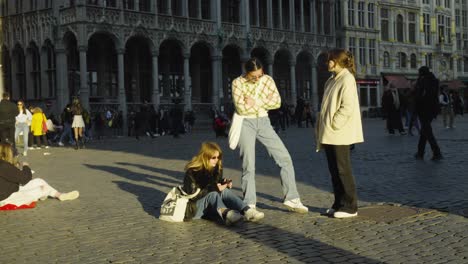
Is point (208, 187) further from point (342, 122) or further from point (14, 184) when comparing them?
point (14, 184)

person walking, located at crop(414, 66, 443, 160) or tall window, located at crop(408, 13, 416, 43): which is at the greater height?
tall window, located at crop(408, 13, 416, 43)

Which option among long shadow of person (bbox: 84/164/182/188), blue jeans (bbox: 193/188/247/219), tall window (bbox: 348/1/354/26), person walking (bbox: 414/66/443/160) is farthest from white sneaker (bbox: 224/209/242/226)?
tall window (bbox: 348/1/354/26)

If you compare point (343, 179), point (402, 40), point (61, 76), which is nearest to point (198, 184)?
point (343, 179)

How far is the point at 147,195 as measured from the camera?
378 inches

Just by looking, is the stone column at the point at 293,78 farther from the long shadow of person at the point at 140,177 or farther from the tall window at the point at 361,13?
the long shadow of person at the point at 140,177

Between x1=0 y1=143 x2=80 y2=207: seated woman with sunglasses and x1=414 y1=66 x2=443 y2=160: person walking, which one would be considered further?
x1=414 y1=66 x2=443 y2=160: person walking

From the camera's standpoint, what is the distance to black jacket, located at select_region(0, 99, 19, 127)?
17.9 metres

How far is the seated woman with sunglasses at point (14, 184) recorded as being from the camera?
8273 millimetres

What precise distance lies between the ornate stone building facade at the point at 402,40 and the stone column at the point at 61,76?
91.6ft

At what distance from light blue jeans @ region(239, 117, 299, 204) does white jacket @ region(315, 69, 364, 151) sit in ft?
1.92

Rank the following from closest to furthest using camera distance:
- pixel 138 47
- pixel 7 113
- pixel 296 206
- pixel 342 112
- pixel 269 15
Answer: pixel 342 112 < pixel 296 206 < pixel 7 113 < pixel 138 47 < pixel 269 15

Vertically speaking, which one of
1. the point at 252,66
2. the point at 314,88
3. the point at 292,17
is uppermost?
the point at 292,17

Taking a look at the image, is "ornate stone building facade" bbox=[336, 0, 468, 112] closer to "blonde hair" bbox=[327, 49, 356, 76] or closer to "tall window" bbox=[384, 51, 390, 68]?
"tall window" bbox=[384, 51, 390, 68]

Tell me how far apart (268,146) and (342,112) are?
3.30 feet
